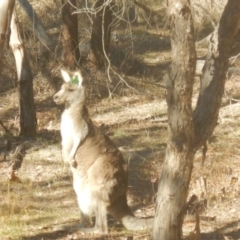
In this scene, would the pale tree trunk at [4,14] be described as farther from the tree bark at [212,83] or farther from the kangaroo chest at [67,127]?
the tree bark at [212,83]

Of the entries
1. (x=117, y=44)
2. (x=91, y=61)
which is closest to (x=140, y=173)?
(x=91, y=61)

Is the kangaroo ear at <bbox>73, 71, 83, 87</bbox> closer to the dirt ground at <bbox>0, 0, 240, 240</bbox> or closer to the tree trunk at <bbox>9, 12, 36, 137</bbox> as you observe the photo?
the dirt ground at <bbox>0, 0, 240, 240</bbox>

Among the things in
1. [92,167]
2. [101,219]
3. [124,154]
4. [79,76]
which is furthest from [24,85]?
[101,219]

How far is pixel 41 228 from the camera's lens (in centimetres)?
660

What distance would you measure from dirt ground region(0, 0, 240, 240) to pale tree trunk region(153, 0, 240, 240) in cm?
55

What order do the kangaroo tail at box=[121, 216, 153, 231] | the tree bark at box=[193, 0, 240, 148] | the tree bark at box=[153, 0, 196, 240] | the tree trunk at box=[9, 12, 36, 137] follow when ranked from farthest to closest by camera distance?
the tree trunk at box=[9, 12, 36, 137] < the kangaroo tail at box=[121, 216, 153, 231] < the tree bark at box=[193, 0, 240, 148] < the tree bark at box=[153, 0, 196, 240]

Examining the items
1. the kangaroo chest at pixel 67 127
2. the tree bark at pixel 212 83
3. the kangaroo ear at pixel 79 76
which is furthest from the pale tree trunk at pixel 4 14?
the tree bark at pixel 212 83

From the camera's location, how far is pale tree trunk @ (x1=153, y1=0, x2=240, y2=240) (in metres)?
4.92

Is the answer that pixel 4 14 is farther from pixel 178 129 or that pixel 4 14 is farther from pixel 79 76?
pixel 178 129

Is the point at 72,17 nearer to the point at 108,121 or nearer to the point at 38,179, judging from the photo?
the point at 108,121

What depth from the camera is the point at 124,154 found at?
904cm

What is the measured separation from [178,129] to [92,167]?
158 cm

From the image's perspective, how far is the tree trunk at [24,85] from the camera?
9.45 m

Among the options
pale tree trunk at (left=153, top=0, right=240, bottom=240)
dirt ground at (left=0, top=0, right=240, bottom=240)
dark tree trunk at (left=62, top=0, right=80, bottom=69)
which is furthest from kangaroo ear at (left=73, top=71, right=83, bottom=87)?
dark tree trunk at (left=62, top=0, right=80, bottom=69)
